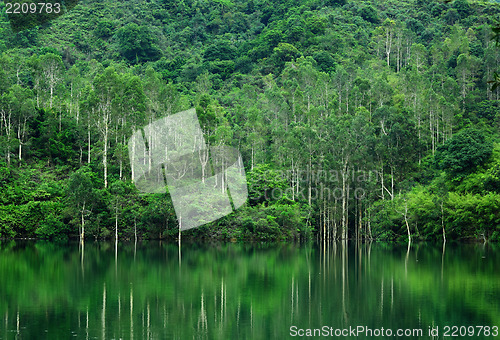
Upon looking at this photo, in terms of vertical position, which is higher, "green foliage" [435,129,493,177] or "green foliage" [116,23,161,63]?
"green foliage" [116,23,161,63]

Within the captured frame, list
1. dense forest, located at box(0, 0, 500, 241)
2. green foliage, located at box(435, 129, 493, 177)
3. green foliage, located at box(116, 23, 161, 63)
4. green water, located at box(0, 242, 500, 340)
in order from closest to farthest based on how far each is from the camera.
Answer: green water, located at box(0, 242, 500, 340) → green foliage, located at box(435, 129, 493, 177) → dense forest, located at box(0, 0, 500, 241) → green foliage, located at box(116, 23, 161, 63)

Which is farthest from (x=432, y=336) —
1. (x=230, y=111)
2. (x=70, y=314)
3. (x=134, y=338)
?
(x=230, y=111)

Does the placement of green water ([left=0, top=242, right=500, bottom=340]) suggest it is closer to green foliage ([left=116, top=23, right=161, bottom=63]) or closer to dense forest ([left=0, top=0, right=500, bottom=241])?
dense forest ([left=0, top=0, right=500, bottom=241])

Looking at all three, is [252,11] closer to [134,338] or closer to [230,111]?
[230,111]

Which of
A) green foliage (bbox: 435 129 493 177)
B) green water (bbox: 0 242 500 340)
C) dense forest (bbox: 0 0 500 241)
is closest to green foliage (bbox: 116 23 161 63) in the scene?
dense forest (bbox: 0 0 500 241)

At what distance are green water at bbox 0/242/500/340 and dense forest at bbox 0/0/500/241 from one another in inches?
549

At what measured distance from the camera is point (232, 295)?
63.9ft

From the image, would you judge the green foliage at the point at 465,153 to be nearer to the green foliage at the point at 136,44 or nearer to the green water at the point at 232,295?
the green water at the point at 232,295

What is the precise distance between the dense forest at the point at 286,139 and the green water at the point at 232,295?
1394 cm

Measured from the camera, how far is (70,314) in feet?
51.1

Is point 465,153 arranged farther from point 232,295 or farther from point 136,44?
point 136,44

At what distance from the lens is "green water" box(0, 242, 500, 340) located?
47.4 feet

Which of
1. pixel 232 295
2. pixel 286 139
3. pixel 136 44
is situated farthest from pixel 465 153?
pixel 136 44

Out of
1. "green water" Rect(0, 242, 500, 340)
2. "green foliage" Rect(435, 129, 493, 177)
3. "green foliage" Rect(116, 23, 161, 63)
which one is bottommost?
"green water" Rect(0, 242, 500, 340)
